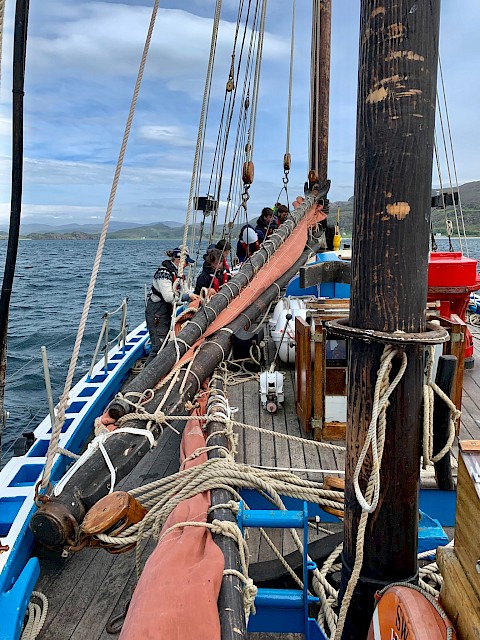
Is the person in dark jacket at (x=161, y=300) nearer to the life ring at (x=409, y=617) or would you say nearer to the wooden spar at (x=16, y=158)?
the wooden spar at (x=16, y=158)

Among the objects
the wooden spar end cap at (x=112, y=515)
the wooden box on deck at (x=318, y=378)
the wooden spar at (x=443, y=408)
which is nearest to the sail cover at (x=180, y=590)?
the wooden spar end cap at (x=112, y=515)

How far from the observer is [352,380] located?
64.9 inches

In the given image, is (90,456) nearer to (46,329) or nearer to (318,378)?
(318,378)

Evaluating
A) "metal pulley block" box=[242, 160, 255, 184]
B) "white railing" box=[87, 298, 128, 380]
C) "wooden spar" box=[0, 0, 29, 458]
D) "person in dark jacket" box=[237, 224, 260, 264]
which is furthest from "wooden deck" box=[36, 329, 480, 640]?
"person in dark jacket" box=[237, 224, 260, 264]

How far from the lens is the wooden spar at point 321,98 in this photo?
9695 millimetres

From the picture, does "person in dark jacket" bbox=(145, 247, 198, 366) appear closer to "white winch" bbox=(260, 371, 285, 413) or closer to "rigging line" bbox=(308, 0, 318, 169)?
"white winch" bbox=(260, 371, 285, 413)

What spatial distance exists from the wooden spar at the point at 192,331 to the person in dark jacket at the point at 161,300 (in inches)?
59.0

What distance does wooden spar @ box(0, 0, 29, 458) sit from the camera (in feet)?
5.60

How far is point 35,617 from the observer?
2.68 meters

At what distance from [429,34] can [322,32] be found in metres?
9.88

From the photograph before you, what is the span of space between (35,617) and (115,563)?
0.65 metres

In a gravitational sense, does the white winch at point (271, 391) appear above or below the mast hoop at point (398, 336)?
below

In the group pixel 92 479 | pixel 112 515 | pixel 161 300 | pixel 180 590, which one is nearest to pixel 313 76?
pixel 161 300

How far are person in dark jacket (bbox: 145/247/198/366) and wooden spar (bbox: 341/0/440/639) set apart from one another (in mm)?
5049
